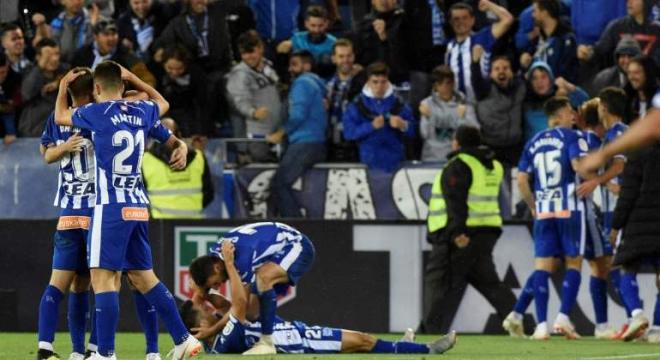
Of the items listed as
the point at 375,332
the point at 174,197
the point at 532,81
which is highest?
the point at 532,81

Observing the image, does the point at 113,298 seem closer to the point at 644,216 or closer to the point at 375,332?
the point at 644,216

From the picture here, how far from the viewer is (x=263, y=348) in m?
12.3

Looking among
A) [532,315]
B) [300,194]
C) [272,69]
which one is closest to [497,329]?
[532,315]

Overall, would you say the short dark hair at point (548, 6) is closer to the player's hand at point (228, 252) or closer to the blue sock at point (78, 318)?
the player's hand at point (228, 252)

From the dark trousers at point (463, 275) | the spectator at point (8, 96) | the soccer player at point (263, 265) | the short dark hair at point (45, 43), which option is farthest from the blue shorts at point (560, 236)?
the spectator at point (8, 96)

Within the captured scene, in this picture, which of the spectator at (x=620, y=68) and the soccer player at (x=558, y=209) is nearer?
the soccer player at (x=558, y=209)

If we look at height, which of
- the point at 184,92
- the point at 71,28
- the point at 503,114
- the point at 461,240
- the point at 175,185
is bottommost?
the point at 461,240

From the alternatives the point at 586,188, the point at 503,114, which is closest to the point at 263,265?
the point at 586,188

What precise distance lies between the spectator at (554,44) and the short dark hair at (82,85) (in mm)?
8026

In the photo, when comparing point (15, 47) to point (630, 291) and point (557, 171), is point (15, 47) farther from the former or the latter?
point (630, 291)

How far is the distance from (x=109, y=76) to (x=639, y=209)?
16.6 ft

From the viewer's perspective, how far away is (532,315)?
17.0 meters

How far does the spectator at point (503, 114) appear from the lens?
17.9 meters

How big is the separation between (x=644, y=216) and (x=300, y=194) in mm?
5375
